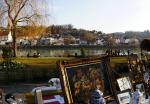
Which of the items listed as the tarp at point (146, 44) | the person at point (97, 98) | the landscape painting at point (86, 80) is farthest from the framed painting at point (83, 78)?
the tarp at point (146, 44)

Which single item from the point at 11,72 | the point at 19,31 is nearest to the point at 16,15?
the point at 19,31

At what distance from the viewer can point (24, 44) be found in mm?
96938

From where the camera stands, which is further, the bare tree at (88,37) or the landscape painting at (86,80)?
the bare tree at (88,37)

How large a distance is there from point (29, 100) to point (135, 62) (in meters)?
3.47

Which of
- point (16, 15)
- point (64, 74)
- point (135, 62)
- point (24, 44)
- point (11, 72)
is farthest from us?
point (24, 44)

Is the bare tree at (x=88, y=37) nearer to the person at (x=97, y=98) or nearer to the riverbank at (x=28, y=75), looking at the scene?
the riverbank at (x=28, y=75)

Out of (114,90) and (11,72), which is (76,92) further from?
(11,72)

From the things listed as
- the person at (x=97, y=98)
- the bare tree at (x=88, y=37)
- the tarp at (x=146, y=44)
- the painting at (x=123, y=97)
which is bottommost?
the bare tree at (x=88, y=37)

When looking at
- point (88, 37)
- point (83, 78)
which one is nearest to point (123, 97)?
point (83, 78)

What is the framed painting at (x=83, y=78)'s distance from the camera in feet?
26.5

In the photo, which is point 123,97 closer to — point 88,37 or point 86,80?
point 86,80

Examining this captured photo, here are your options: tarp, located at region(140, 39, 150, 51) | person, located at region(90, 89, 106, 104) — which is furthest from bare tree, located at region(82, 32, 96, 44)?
person, located at region(90, 89, 106, 104)

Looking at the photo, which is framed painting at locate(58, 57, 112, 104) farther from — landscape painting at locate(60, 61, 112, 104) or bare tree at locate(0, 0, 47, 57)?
bare tree at locate(0, 0, 47, 57)

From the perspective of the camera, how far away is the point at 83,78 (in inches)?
340
